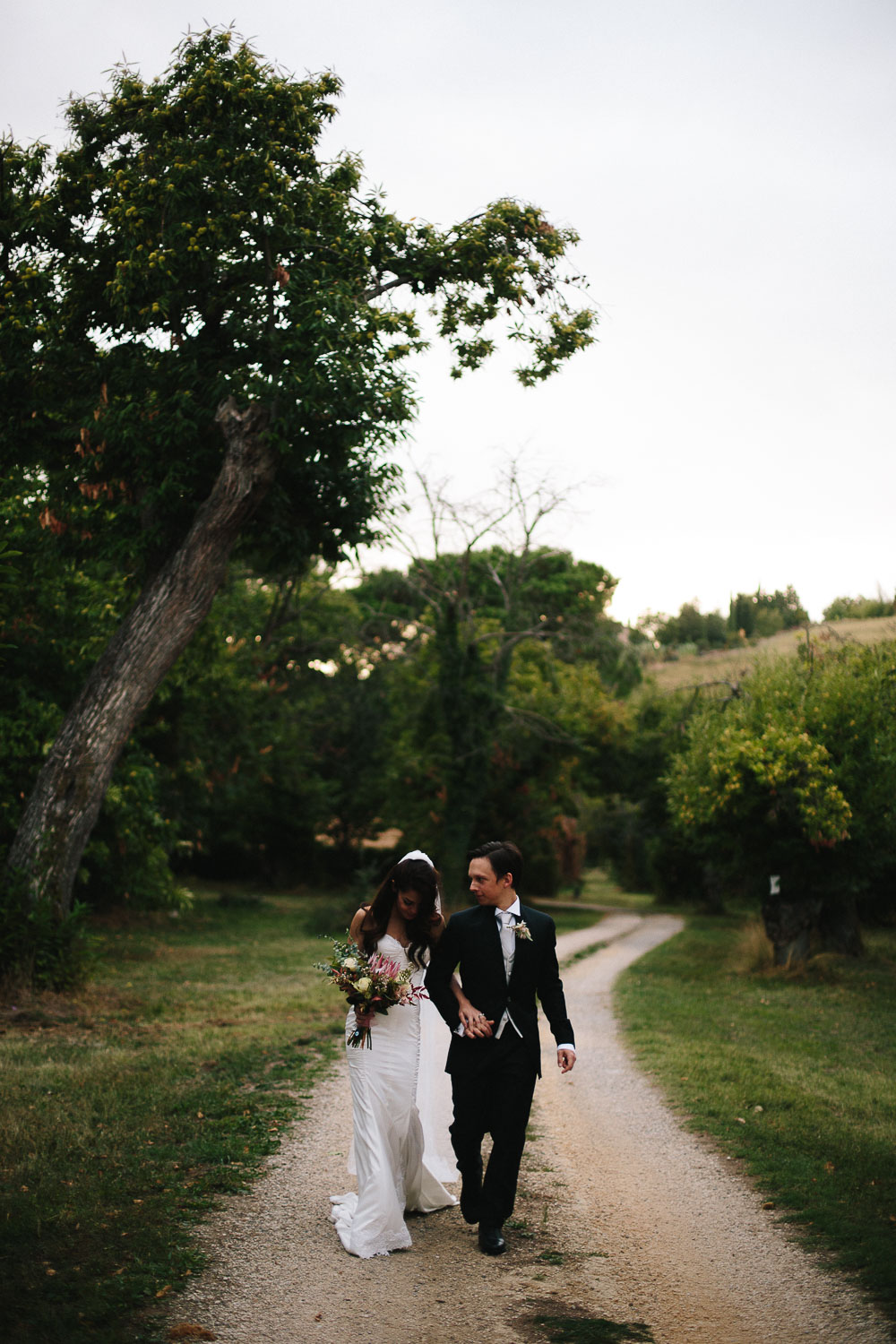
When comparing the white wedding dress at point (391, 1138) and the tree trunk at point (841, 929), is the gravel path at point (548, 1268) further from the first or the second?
the tree trunk at point (841, 929)

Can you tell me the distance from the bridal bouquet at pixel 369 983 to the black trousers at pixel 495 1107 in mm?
498

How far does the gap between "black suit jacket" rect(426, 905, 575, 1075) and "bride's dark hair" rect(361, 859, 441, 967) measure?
0.17m

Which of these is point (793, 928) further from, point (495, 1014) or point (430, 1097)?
point (495, 1014)

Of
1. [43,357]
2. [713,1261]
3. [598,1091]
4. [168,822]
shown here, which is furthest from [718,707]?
[713,1261]

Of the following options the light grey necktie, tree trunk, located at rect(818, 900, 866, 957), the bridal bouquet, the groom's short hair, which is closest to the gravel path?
the bridal bouquet

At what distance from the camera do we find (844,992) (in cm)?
1605

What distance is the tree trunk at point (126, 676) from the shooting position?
12297mm

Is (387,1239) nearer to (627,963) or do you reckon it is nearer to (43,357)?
(43,357)

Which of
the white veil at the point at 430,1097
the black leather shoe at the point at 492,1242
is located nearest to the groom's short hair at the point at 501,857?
the white veil at the point at 430,1097

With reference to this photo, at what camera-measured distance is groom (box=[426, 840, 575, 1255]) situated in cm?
525

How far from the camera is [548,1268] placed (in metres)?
4.95

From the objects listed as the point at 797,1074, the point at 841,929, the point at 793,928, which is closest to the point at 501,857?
the point at 797,1074

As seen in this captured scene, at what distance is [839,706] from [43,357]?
13414mm

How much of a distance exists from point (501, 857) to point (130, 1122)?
4.10m
